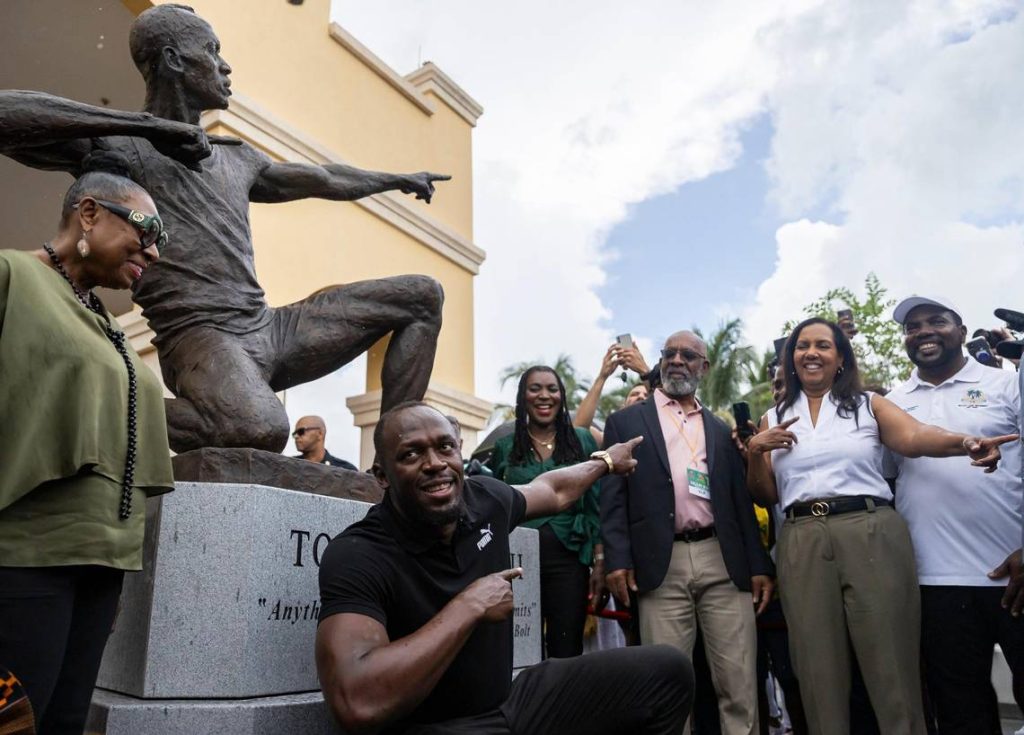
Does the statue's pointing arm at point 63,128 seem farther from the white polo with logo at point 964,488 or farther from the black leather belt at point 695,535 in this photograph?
the white polo with logo at point 964,488

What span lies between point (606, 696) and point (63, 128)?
7.18 ft

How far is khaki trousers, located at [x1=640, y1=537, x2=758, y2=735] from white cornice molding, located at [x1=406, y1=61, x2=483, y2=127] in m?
8.20

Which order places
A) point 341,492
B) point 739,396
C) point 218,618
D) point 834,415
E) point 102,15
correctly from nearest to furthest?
point 218,618
point 341,492
point 834,415
point 102,15
point 739,396

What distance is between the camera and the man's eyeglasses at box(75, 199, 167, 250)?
2.04m

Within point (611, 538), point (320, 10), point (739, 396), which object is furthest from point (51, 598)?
point (739, 396)

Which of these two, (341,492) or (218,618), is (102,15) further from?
(218,618)

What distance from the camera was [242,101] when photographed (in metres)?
7.65

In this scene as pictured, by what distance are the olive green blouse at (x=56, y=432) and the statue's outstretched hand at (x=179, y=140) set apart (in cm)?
76

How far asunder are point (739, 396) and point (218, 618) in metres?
22.9

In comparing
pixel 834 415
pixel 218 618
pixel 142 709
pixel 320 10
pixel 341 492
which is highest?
pixel 320 10

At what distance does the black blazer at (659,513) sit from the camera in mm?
3648

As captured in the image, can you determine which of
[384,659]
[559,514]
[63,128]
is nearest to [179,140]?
[63,128]

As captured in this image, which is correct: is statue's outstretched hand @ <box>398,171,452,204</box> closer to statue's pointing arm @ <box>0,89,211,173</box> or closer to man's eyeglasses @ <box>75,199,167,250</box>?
statue's pointing arm @ <box>0,89,211,173</box>

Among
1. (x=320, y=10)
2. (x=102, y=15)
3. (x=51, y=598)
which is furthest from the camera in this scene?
(x=320, y=10)
